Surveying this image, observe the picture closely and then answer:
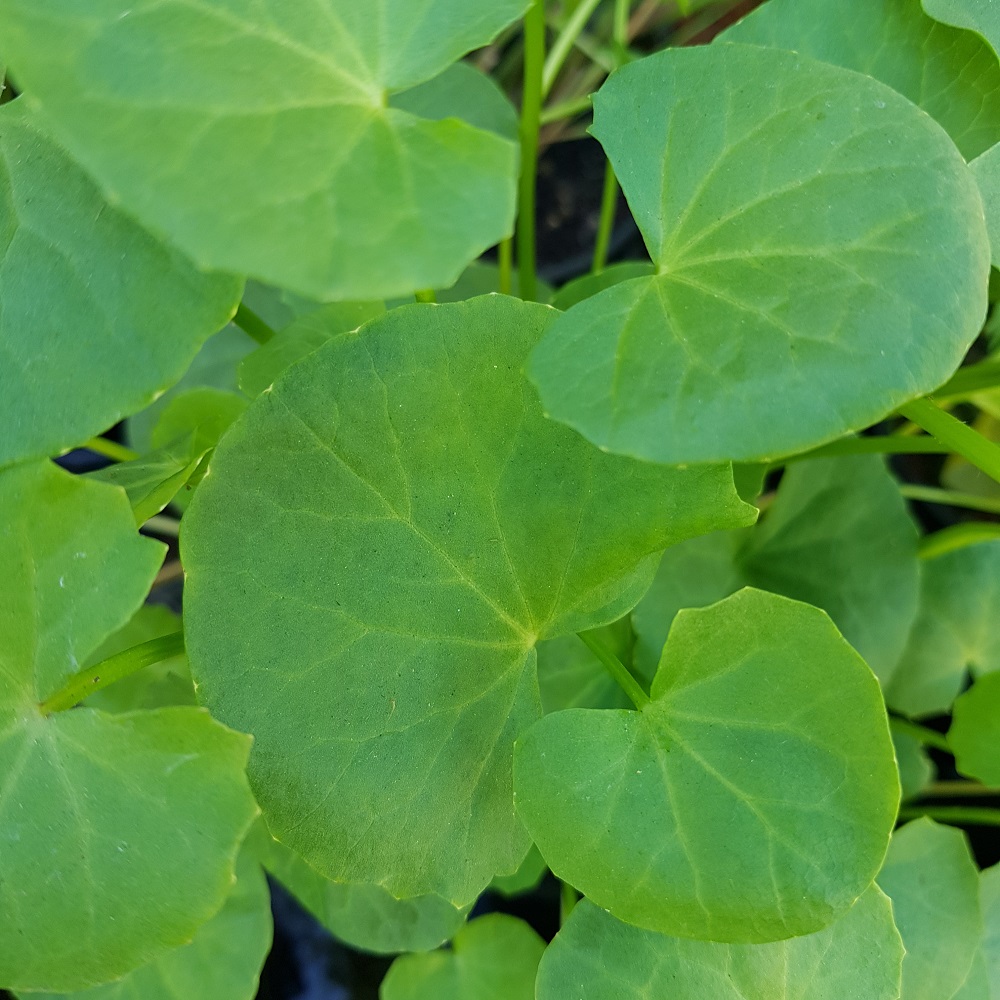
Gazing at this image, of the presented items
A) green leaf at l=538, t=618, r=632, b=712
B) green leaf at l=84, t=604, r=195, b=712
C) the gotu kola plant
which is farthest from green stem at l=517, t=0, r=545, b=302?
green leaf at l=84, t=604, r=195, b=712

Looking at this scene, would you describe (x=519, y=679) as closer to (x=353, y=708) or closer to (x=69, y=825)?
(x=353, y=708)

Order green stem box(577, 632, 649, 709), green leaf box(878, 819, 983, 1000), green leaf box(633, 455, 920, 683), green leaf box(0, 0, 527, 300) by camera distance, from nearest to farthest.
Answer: green leaf box(0, 0, 527, 300)
green stem box(577, 632, 649, 709)
green leaf box(878, 819, 983, 1000)
green leaf box(633, 455, 920, 683)

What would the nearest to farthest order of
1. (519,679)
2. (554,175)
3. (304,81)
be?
(304,81), (519,679), (554,175)

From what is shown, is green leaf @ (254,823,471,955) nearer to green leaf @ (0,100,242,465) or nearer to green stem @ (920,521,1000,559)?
green leaf @ (0,100,242,465)

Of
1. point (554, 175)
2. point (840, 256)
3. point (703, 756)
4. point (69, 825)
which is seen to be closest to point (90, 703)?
point (69, 825)

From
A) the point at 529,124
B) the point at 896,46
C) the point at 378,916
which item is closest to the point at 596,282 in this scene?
the point at 529,124

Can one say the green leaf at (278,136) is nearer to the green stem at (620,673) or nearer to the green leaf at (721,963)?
the green stem at (620,673)

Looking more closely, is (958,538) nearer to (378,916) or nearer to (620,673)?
(620,673)
